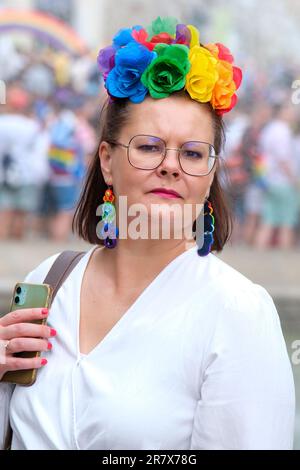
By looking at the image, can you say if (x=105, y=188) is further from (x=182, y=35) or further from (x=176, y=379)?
(x=176, y=379)

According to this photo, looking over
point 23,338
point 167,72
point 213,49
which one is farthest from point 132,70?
point 23,338

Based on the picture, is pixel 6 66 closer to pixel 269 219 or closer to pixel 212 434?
pixel 269 219

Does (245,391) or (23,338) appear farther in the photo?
(23,338)

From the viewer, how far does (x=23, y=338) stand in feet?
6.95

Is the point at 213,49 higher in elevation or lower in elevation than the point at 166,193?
higher

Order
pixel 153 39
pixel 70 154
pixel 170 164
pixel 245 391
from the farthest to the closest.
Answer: pixel 70 154 → pixel 153 39 → pixel 170 164 → pixel 245 391

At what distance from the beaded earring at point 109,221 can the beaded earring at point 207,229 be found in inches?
8.6

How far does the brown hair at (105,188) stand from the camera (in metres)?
2.19

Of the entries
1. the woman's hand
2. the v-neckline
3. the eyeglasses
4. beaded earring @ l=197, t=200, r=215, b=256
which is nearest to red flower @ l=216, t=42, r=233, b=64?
the eyeglasses

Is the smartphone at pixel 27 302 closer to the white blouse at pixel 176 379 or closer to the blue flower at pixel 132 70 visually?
the white blouse at pixel 176 379

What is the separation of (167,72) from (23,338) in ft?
2.24

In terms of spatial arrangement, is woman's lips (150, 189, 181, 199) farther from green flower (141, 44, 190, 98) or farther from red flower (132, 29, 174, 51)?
red flower (132, 29, 174, 51)

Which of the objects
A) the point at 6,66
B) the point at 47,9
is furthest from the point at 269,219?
the point at 47,9

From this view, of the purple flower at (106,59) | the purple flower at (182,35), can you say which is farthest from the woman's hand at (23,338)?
the purple flower at (182,35)
